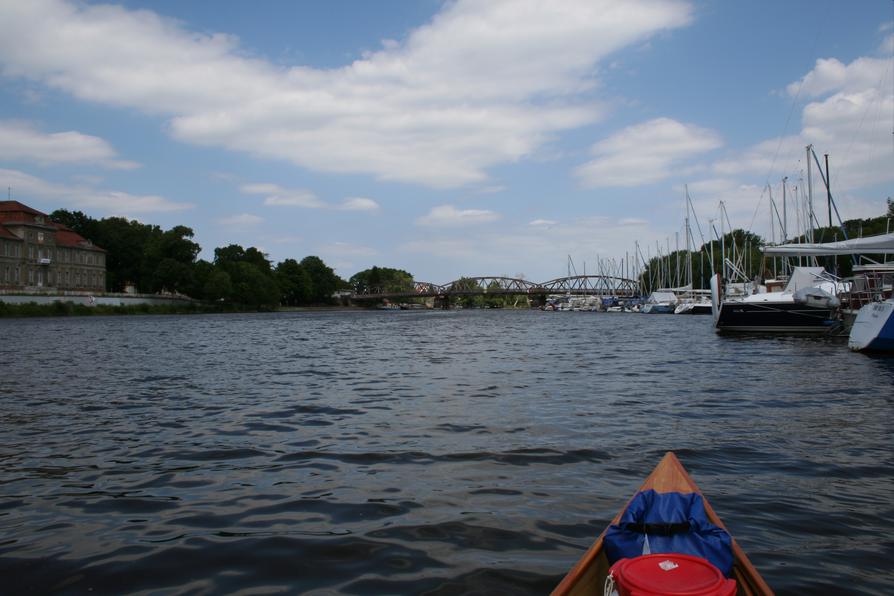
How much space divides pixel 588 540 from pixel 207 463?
6269 millimetres

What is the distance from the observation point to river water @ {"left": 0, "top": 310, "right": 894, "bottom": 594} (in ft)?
21.1

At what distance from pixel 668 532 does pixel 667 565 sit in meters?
0.80

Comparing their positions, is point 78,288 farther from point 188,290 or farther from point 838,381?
point 838,381

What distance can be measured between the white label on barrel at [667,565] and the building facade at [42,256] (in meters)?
120

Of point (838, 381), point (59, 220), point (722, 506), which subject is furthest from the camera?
point (59, 220)

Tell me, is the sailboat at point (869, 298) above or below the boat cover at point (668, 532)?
above

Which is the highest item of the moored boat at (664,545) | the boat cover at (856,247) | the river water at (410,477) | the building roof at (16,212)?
the building roof at (16,212)

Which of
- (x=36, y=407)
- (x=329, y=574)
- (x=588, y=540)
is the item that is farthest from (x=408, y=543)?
(x=36, y=407)

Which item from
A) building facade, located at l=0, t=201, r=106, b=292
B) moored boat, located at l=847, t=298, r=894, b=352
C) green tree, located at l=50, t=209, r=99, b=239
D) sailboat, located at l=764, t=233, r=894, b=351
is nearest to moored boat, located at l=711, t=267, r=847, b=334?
sailboat, located at l=764, t=233, r=894, b=351

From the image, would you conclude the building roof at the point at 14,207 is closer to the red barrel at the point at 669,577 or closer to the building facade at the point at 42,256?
the building facade at the point at 42,256

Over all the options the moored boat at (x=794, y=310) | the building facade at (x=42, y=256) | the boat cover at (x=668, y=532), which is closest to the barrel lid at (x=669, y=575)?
the boat cover at (x=668, y=532)

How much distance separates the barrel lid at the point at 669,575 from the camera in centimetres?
420

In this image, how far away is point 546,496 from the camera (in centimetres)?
855

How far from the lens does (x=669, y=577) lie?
4367 mm
